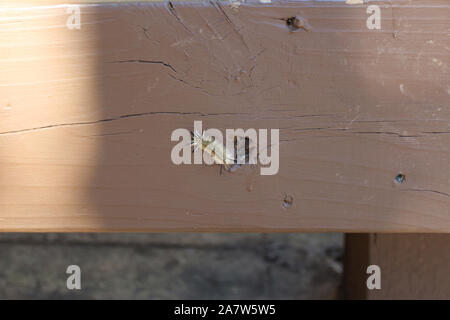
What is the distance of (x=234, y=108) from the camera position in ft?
3.15

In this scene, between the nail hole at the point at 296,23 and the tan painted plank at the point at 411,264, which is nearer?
the nail hole at the point at 296,23

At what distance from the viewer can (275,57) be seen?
96 cm

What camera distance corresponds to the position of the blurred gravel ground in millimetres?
1971

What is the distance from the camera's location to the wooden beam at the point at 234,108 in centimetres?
96

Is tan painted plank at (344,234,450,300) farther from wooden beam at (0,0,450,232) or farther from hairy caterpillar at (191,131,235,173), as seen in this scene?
hairy caterpillar at (191,131,235,173)

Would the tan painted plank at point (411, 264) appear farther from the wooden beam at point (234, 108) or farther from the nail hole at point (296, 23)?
the nail hole at point (296, 23)

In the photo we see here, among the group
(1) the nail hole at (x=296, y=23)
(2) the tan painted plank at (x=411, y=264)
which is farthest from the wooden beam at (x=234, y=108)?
(2) the tan painted plank at (x=411, y=264)

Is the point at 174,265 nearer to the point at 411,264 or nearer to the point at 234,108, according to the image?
the point at 411,264

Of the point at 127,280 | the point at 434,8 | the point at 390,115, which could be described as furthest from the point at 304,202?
the point at 127,280

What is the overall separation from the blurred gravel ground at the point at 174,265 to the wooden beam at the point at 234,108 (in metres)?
1.05

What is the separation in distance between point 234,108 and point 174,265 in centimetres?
125

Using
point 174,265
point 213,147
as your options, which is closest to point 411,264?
point 213,147

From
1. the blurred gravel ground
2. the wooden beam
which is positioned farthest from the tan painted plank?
the blurred gravel ground

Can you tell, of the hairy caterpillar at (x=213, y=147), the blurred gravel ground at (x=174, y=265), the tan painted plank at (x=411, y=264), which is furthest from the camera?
the blurred gravel ground at (x=174, y=265)
